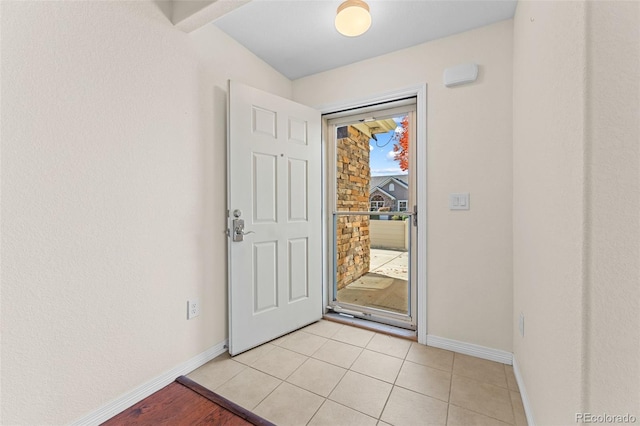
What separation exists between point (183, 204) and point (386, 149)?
1.79 meters

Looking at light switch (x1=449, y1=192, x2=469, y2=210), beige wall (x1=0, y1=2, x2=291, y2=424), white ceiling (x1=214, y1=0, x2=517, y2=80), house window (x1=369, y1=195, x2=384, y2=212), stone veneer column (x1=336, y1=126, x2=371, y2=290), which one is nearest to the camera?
beige wall (x1=0, y1=2, x2=291, y2=424)

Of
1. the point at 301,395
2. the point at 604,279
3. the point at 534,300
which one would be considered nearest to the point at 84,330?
the point at 301,395

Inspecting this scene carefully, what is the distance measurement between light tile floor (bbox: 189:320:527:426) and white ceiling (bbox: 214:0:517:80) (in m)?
2.35

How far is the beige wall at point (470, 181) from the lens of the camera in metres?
1.78

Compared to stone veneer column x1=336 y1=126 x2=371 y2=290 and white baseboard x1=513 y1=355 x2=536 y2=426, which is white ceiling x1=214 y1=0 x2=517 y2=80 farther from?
white baseboard x1=513 y1=355 x2=536 y2=426

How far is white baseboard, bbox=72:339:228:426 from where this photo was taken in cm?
126

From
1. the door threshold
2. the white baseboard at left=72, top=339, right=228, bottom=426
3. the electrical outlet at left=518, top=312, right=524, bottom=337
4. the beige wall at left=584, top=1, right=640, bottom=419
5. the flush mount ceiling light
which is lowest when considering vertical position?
the door threshold

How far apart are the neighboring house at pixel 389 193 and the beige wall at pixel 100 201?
4.75 ft

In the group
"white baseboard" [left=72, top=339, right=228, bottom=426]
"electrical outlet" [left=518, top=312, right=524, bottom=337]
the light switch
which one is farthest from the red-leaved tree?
"white baseboard" [left=72, top=339, right=228, bottom=426]

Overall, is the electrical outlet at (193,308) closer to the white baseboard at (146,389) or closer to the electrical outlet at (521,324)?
the white baseboard at (146,389)

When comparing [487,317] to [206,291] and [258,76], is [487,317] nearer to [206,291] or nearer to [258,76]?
[206,291]

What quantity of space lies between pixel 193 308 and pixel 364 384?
3.96 feet

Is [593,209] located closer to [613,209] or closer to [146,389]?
[613,209]

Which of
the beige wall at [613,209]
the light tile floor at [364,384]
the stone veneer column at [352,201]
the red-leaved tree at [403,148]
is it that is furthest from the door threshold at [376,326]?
the beige wall at [613,209]
